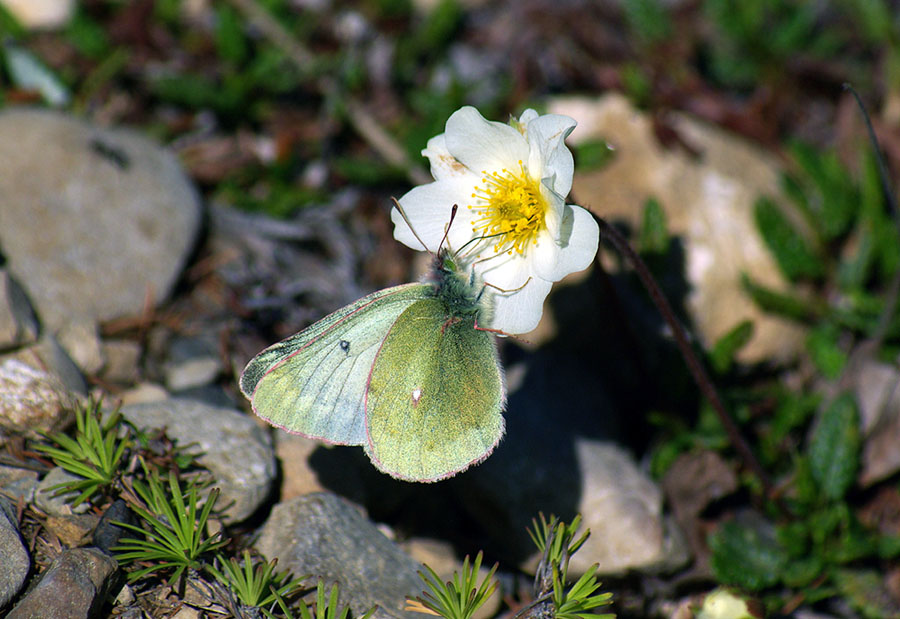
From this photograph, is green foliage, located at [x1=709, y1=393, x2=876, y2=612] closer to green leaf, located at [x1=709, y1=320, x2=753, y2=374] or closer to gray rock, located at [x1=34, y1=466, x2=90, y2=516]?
green leaf, located at [x1=709, y1=320, x2=753, y2=374]

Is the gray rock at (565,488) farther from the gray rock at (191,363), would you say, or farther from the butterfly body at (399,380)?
the gray rock at (191,363)

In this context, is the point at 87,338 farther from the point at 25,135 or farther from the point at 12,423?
the point at 25,135

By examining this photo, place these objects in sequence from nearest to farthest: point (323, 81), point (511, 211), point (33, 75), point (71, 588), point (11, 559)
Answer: point (71, 588)
point (11, 559)
point (511, 211)
point (33, 75)
point (323, 81)

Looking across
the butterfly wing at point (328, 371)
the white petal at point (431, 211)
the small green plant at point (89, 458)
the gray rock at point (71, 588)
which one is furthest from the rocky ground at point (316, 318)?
the white petal at point (431, 211)

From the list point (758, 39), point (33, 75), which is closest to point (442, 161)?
point (33, 75)

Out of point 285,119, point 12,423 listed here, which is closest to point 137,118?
point 285,119

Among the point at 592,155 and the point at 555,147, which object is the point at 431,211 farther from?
the point at 592,155

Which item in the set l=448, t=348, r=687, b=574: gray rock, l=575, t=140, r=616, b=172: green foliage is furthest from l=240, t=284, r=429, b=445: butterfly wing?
l=575, t=140, r=616, b=172: green foliage
